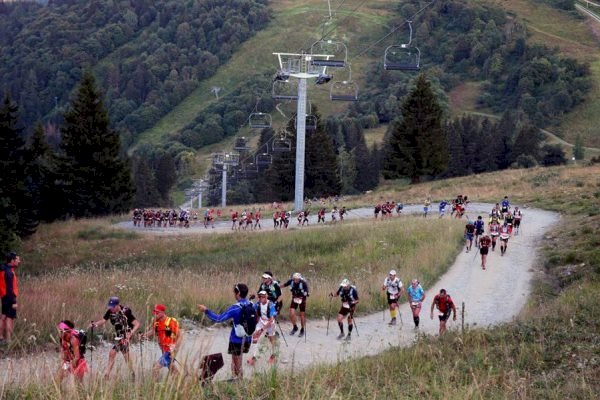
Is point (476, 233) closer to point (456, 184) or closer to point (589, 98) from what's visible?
point (456, 184)

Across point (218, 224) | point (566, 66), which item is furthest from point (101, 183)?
point (566, 66)

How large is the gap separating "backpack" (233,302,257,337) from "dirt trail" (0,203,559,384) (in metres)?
0.48

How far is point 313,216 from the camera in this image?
4884 cm

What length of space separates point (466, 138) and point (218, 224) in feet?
222

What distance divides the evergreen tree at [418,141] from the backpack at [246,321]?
6004 centimetres

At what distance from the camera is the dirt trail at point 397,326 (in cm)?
762

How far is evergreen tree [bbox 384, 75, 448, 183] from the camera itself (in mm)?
68750

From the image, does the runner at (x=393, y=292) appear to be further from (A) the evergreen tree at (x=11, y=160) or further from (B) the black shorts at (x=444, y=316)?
(A) the evergreen tree at (x=11, y=160)

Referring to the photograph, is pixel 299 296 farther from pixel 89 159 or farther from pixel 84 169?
pixel 89 159

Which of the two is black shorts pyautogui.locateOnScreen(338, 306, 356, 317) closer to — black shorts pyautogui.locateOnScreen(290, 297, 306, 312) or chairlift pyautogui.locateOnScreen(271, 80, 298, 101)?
black shorts pyautogui.locateOnScreen(290, 297, 306, 312)

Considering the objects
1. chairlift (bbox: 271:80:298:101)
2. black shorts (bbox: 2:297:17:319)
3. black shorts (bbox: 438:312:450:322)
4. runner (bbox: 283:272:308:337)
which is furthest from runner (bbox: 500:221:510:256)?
black shorts (bbox: 2:297:17:319)

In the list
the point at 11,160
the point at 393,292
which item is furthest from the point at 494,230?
the point at 11,160

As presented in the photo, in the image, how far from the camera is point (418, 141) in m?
68.6

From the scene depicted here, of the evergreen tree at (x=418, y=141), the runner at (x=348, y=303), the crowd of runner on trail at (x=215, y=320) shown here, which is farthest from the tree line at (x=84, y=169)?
the runner at (x=348, y=303)
